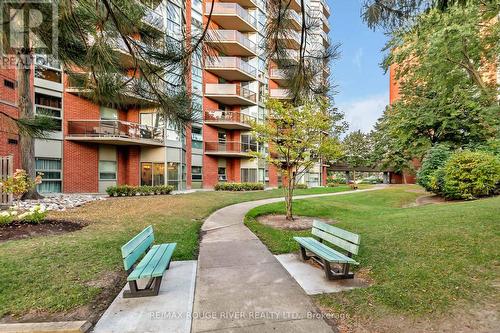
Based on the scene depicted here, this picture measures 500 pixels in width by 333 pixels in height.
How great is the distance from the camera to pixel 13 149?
1401 centimetres

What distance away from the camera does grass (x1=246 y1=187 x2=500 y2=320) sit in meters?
3.39

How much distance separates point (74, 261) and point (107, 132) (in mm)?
13540

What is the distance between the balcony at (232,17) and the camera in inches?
894

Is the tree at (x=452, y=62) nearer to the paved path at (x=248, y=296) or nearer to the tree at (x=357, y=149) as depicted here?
the paved path at (x=248, y=296)

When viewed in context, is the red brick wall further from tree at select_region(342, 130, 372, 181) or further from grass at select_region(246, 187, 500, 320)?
tree at select_region(342, 130, 372, 181)

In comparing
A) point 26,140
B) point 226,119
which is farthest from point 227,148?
point 26,140

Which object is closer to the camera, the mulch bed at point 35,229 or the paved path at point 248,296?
the paved path at point 248,296

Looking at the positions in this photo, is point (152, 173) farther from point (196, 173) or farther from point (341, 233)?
point (341, 233)

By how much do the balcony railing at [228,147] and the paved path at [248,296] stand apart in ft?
61.1

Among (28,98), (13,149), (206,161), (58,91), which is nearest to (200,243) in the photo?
(28,98)

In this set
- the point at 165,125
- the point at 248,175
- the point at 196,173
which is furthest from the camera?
the point at 248,175

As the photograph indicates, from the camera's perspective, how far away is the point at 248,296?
3.65 metres

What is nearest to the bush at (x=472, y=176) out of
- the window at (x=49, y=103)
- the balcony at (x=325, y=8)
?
the balcony at (x=325, y=8)

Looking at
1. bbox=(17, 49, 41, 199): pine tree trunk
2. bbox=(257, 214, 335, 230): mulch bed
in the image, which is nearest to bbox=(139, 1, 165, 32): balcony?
bbox=(257, 214, 335, 230): mulch bed
